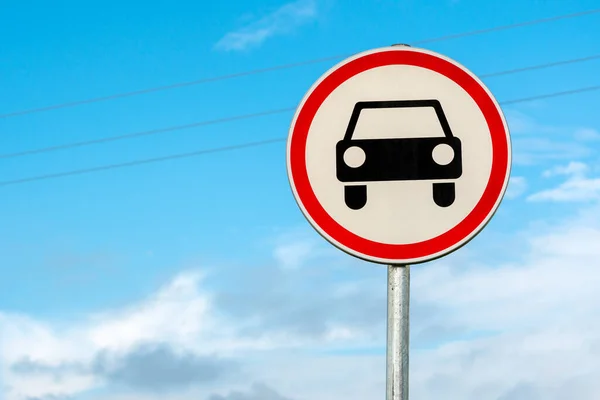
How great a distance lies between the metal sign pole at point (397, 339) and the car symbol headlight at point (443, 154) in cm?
42

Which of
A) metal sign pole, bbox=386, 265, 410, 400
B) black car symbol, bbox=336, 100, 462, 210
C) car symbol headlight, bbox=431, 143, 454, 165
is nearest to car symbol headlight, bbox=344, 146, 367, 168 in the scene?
black car symbol, bbox=336, 100, 462, 210

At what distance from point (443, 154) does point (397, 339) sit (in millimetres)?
620

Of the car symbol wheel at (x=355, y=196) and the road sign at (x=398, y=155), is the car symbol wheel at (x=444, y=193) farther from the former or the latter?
the car symbol wheel at (x=355, y=196)

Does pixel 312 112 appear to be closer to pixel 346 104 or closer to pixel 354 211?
pixel 346 104

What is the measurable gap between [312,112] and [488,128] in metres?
0.54

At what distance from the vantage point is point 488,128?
9.00 feet

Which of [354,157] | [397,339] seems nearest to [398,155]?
[354,157]

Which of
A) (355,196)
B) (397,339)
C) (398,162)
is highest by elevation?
(398,162)

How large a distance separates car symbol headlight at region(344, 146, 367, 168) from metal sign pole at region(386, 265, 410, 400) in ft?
1.28

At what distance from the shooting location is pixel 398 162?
2.72m

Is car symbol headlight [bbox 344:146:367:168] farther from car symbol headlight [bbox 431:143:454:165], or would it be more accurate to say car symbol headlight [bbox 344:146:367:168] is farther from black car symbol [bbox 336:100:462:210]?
car symbol headlight [bbox 431:143:454:165]

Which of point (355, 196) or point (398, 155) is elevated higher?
point (398, 155)

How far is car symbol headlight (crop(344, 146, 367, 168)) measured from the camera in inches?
107

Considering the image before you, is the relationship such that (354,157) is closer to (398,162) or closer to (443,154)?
(398,162)
